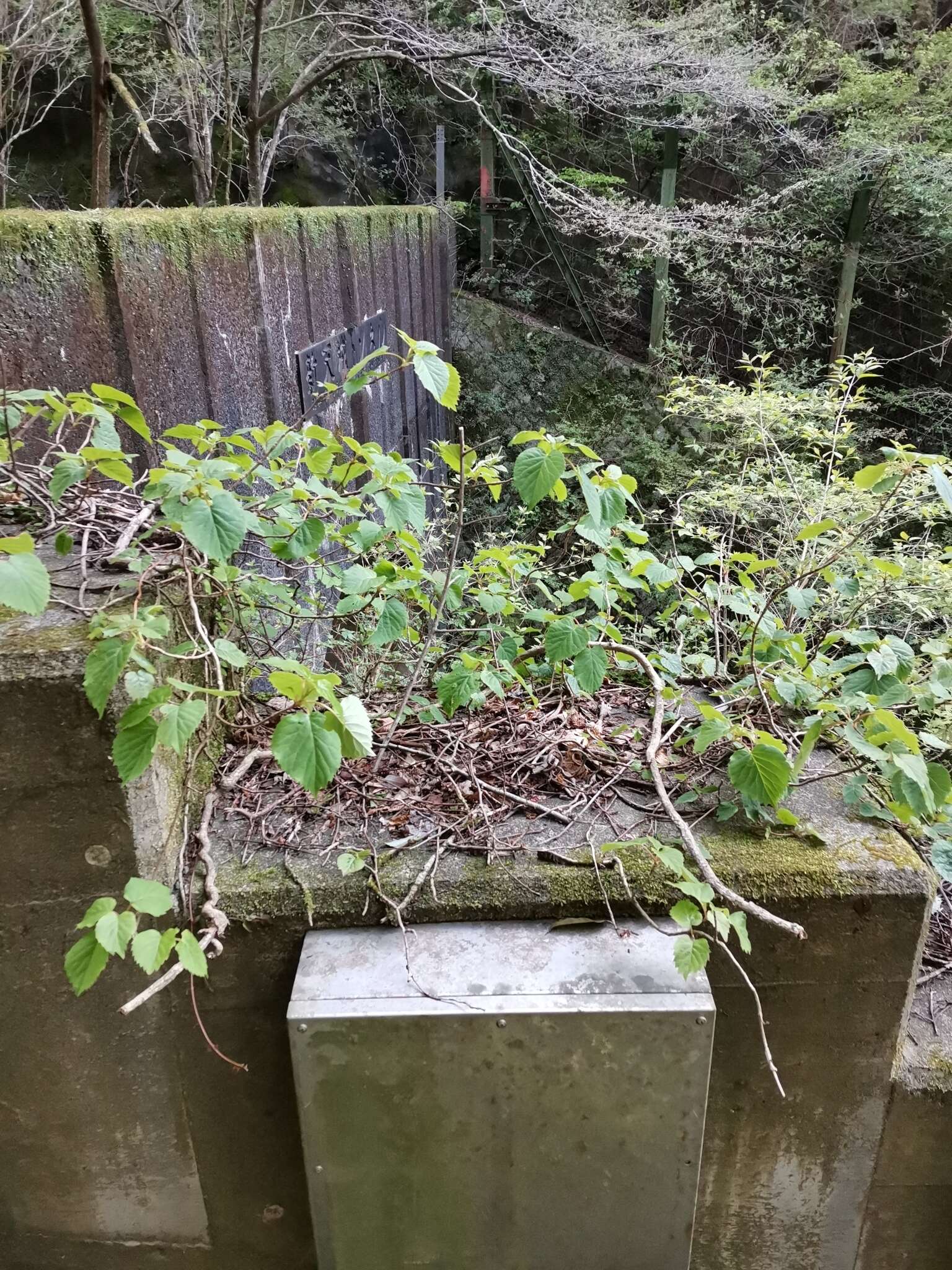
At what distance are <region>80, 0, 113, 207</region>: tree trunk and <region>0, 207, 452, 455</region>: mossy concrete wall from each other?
787 mm

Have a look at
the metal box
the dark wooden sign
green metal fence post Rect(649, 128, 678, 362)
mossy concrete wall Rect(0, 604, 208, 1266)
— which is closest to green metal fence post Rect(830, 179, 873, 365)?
green metal fence post Rect(649, 128, 678, 362)

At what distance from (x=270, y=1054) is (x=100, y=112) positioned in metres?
4.13

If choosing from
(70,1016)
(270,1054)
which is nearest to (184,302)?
(70,1016)

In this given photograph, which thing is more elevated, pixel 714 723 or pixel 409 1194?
pixel 714 723

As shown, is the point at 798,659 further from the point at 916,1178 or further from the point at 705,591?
the point at 916,1178

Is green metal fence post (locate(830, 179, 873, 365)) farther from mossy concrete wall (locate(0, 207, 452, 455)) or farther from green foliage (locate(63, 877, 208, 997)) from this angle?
green foliage (locate(63, 877, 208, 997))

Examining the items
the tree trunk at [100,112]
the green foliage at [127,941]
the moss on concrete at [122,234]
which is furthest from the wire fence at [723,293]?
the green foliage at [127,941]

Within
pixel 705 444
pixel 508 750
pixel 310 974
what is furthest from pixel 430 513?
pixel 310 974

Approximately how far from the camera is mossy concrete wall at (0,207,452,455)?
2184 mm

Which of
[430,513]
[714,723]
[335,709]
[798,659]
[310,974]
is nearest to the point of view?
[335,709]

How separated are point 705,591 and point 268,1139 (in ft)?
5.66

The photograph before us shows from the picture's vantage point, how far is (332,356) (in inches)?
179

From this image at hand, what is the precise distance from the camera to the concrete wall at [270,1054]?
4.95 feet

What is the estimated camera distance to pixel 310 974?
4.90 ft
